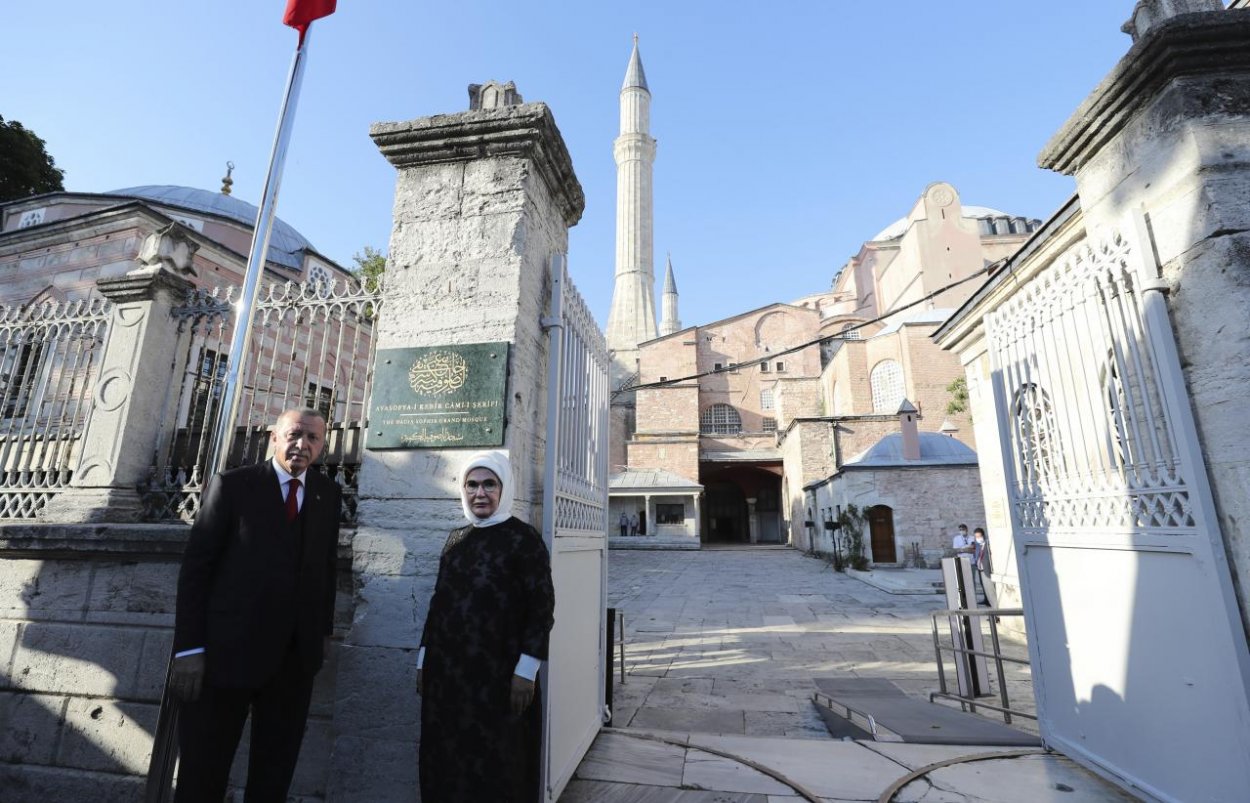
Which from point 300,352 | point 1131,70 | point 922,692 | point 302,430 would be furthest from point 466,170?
point 922,692

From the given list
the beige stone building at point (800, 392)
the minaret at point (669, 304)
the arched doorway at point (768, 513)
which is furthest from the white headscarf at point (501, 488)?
the minaret at point (669, 304)

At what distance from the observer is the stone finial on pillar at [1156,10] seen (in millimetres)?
2973

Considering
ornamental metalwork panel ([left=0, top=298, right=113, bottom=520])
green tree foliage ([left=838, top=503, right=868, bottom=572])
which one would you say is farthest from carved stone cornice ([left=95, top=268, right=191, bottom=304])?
green tree foliage ([left=838, top=503, right=868, bottom=572])

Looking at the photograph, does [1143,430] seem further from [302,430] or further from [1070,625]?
[302,430]

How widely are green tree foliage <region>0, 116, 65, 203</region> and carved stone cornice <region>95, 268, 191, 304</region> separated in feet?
64.1

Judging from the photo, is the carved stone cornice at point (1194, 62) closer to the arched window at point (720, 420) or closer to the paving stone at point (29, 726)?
the paving stone at point (29, 726)

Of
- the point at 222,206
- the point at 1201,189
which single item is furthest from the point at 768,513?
the point at 1201,189

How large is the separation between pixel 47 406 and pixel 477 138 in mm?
4143

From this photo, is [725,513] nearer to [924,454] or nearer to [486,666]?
[924,454]

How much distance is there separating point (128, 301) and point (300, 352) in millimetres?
2939

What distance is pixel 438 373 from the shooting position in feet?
9.61

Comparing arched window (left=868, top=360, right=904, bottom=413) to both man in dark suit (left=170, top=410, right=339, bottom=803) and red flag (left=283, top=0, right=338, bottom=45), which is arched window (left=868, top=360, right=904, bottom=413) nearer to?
red flag (left=283, top=0, right=338, bottom=45)

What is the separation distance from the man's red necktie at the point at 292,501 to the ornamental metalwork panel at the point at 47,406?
2658 mm

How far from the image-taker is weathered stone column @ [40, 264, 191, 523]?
143 inches
